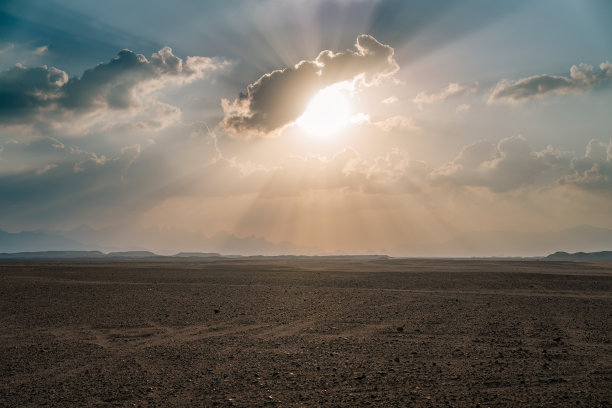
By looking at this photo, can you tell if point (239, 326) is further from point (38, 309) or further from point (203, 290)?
point (203, 290)

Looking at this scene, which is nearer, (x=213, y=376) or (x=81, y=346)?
(x=213, y=376)

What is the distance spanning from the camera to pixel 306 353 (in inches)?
536

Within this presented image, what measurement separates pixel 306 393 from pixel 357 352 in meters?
4.36

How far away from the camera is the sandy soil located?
980 centimetres

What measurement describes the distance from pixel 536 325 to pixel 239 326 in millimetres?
14217

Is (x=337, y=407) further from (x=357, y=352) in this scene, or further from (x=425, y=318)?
(x=425, y=318)

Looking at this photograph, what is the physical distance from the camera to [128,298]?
28969 millimetres

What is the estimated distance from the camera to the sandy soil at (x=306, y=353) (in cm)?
980

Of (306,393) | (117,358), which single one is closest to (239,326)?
(117,358)

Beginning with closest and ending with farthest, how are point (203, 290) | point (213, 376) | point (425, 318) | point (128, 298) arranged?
point (213, 376) → point (425, 318) → point (128, 298) → point (203, 290)

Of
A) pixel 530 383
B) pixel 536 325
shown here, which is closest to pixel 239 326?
pixel 530 383

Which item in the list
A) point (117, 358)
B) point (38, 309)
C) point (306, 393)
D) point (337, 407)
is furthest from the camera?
point (38, 309)

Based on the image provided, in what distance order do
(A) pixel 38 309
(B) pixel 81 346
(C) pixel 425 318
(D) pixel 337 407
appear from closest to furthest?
(D) pixel 337 407, (B) pixel 81 346, (C) pixel 425 318, (A) pixel 38 309

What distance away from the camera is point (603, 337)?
1608cm
